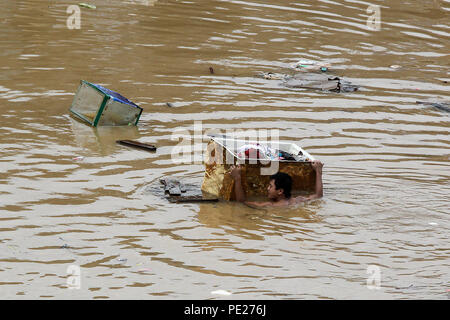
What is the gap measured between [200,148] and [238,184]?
81.5 inches

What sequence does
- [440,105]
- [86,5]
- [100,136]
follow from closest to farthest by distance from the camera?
1. [100,136]
2. [440,105]
3. [86,5]

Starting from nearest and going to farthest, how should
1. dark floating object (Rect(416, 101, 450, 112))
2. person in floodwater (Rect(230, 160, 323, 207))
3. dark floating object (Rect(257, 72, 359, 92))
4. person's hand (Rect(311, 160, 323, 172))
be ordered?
person in floodwater (Rect(230, 160, 323, 207))
person's hand (Rect(311, 160, 323, 172))
dark floating object (Rect(416, 101, 450, 112))
dark floating object (Rect(257, 72, 359, 92))

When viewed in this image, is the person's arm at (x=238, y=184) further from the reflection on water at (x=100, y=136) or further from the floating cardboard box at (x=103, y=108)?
the floating cardboard box at (x=103, y=108)

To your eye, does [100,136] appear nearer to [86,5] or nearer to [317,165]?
[317,165]

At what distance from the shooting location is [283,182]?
9359 mm

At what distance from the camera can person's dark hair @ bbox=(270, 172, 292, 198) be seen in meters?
9.35

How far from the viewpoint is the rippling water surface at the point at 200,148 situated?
752cm

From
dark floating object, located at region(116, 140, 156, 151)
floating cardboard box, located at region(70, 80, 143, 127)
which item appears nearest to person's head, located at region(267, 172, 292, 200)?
dark floating object, located at region(116, 140, 156, 151)

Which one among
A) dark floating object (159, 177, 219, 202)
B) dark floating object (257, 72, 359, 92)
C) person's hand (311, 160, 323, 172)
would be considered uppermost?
dark floating object (257, 72, 359, 92)

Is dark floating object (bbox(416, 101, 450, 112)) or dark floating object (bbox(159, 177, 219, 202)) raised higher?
dark floating object (bbox(416, 101, 450, 112))

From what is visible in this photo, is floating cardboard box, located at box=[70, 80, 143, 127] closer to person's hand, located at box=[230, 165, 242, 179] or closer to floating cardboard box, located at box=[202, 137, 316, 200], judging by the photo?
floating cardboard box, located at box=[202, 137, 316, 200]

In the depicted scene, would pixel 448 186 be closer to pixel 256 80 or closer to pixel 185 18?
pixel 256 80

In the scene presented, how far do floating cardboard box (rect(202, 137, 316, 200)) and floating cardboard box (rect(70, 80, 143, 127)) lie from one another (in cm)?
247

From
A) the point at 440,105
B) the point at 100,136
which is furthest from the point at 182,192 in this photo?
the point at 440,105
